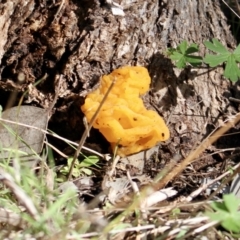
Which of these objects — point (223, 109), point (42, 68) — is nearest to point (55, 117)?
point (42, 68)

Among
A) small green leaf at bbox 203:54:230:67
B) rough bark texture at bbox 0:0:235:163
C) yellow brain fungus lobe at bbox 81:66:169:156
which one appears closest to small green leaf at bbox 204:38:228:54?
small green leaf at bbox 203:54:230:67

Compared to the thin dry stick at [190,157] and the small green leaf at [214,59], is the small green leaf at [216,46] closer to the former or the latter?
the small green leaf at [214,59]

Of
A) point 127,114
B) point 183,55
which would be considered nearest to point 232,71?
point 183,55

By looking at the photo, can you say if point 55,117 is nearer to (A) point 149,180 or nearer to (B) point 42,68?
(B) point 42,68

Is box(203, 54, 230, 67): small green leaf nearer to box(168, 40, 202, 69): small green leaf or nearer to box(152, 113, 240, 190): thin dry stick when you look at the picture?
box(168, 40, 202, 69): small green leaf

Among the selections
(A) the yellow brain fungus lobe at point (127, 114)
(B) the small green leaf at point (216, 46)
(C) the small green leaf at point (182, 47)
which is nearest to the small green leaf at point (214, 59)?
(B) the small green leaf at point (216, 46)

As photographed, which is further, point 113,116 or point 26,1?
point 26,1
